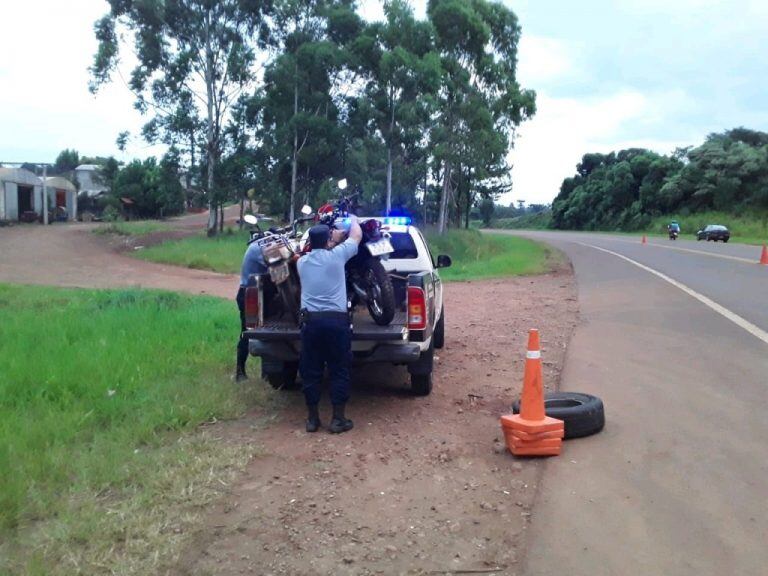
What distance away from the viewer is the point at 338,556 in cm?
448

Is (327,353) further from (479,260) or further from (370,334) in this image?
(479,260)

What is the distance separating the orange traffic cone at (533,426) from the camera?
5.99m

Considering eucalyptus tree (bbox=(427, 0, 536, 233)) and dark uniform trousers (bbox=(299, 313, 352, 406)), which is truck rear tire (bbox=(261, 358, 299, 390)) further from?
eucalyptus tree (bbox=(427, 0, 536, 233))

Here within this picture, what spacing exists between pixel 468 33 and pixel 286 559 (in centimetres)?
3603

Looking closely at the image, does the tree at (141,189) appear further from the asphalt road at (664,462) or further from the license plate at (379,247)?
the license plate at (379,247)

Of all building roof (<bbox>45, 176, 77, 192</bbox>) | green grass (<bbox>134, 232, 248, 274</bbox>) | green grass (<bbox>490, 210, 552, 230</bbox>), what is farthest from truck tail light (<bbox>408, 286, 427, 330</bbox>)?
green grass (<bbox>490, 210, 552, 230</bbox>)

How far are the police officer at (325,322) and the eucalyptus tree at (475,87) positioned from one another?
30.2m

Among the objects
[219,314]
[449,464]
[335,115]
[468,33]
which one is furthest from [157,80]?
[449,464]

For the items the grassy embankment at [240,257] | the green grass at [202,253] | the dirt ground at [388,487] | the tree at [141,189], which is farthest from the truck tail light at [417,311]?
the tree at [141,189]

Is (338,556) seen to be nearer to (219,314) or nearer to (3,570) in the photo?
(3,570)

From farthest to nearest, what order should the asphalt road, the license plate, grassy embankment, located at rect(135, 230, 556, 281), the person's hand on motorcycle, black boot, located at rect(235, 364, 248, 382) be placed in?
grassy embankment, located at rect(135, 230, 556, 281) < black boot, located at rect(235, 364, 248, 382) < the license plate < the person's hand on motorcycle < the asphalt road

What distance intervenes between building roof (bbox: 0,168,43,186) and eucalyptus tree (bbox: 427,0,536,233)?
24308mm

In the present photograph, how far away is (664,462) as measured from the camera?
19.1ft

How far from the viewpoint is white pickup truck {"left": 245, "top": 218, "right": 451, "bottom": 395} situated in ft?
23.4
